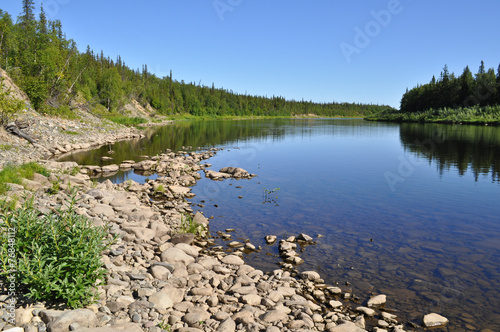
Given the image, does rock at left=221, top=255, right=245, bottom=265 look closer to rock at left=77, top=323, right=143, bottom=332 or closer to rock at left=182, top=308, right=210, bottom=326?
rock at left=182, top=308, right=210, bottom=326

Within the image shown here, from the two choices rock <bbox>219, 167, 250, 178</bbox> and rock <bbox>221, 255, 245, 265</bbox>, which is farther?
rock <bbox>219, 167, 250, 178</bbox>

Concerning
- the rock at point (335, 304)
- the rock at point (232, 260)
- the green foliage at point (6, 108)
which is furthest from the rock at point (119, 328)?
the green foliage at point (6, 108)

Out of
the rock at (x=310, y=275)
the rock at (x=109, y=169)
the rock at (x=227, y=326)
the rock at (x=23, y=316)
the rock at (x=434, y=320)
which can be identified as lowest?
the rock at (x=434, y=320)

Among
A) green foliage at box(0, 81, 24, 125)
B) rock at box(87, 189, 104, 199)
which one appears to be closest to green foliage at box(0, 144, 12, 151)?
green foliage at box(0, 81, 24, 125)

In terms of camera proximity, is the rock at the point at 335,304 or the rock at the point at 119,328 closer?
the rock at the point at 119,328

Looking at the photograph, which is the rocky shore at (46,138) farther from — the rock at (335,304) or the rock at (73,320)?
the rock at (335,304)

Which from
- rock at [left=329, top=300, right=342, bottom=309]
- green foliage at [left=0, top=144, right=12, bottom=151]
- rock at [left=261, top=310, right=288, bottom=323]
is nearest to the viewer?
rock at [left=261, top=310, right=288, bottom=323]

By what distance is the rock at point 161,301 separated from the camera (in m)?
7.45

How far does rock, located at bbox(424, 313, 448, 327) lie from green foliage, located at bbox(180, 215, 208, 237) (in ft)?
27.6

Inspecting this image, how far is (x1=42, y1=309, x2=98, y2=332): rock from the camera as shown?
5676 mm

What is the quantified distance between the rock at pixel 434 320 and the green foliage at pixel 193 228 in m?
8.41

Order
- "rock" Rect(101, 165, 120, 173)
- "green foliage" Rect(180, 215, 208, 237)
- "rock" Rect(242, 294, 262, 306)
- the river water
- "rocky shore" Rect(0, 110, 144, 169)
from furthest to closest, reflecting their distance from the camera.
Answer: "rock" Rect(101, 165, 120, 173), "rocky shore" Rect(0, 110, 144, 169), "green foliage" Rect(180, 215, 208, 237), the river water, "rock" Rect(242, 294, 262, 306)

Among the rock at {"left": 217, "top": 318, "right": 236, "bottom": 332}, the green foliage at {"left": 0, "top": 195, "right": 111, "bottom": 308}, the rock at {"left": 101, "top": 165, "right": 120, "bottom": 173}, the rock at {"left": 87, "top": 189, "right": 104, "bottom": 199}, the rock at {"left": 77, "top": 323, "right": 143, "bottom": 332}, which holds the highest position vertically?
the green foliage at {"left": 0, "top": 195, "right": 111, "bottom": 308}

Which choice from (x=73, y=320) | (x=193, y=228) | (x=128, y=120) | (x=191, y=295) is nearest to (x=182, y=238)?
(x=193, y=228)
